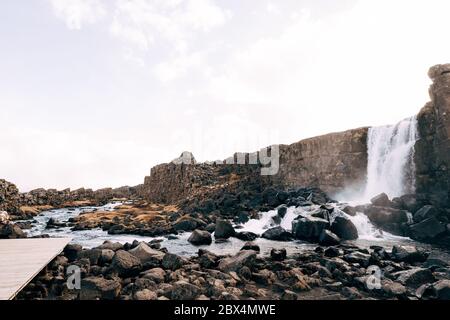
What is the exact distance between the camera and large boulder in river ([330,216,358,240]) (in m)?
20.4

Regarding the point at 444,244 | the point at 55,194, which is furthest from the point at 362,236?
the point at 55,194

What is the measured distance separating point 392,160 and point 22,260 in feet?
110

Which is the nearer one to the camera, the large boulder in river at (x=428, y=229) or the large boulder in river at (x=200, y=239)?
the large boulder in river at (x=200, y=239)

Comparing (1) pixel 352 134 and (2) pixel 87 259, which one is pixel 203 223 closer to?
(2) pixel 87 259

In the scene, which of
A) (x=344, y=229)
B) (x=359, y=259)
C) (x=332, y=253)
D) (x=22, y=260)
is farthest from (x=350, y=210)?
(x=22, y=260)

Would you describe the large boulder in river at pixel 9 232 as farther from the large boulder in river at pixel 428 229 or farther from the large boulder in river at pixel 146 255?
the large boulder in river at pixel 428 229

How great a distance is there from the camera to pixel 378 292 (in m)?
10.0

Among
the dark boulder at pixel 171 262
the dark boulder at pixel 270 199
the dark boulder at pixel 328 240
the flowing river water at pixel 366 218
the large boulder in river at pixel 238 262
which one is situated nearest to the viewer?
the large boulder in river at pixel 238 262

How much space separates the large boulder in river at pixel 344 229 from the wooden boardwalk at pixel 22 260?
15881 millimetres

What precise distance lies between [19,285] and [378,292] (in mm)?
10604

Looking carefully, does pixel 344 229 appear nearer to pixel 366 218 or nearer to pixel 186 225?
pixel 366 218

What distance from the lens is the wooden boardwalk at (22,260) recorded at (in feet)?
28.2

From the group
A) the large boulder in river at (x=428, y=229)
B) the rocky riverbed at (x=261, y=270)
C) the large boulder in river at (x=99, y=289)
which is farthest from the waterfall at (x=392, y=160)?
the large boulder in river at (x=99, y=289)

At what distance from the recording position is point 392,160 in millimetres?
33531
